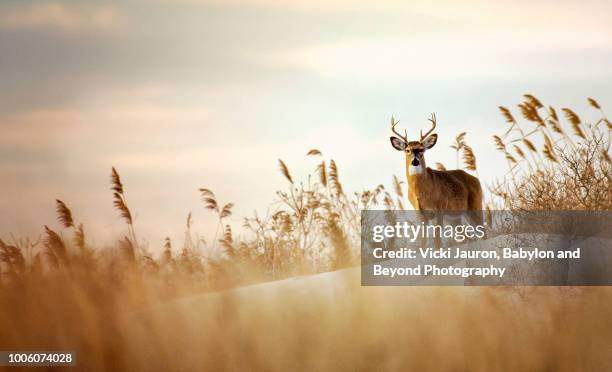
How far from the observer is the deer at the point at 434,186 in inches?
467

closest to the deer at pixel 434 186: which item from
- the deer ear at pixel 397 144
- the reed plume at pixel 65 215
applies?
the deer ear at pixel 397 144

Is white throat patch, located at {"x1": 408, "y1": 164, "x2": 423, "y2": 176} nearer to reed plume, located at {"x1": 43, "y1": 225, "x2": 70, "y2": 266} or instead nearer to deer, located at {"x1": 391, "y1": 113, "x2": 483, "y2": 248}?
deer, located at {"x1": 391, "y1": 113, "x2": 483, "y2": 248}

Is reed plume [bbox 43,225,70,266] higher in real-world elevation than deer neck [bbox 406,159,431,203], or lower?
lower

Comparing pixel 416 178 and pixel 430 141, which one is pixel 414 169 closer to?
pixel 416 178

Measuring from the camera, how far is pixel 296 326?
7863 millimetres

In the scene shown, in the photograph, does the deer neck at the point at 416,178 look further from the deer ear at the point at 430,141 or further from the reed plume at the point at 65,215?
the reed plume at the point at 65,215

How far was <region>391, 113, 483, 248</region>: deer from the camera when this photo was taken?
11852 mm

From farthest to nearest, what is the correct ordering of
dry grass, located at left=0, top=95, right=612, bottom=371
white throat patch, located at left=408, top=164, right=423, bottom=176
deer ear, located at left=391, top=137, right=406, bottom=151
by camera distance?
1. white throat patch, located at left=408, top=164, right=423, bottom=176
2. deer ear, located at left=391, top=137, right=406, bottom=151
3. dry grass, located at left=0, top=95, right=612, bottom=371

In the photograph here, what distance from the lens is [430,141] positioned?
1184 cm

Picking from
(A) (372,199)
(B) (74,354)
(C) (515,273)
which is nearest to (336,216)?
(A) (372,199)

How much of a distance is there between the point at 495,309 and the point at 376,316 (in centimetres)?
113

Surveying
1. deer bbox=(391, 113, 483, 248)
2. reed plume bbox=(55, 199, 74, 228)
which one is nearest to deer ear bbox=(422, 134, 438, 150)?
deer bbox=(391, 113, 483, 248)

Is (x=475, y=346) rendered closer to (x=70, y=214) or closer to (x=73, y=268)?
(x=73, y=268)

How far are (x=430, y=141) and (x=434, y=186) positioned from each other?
2.61ft
